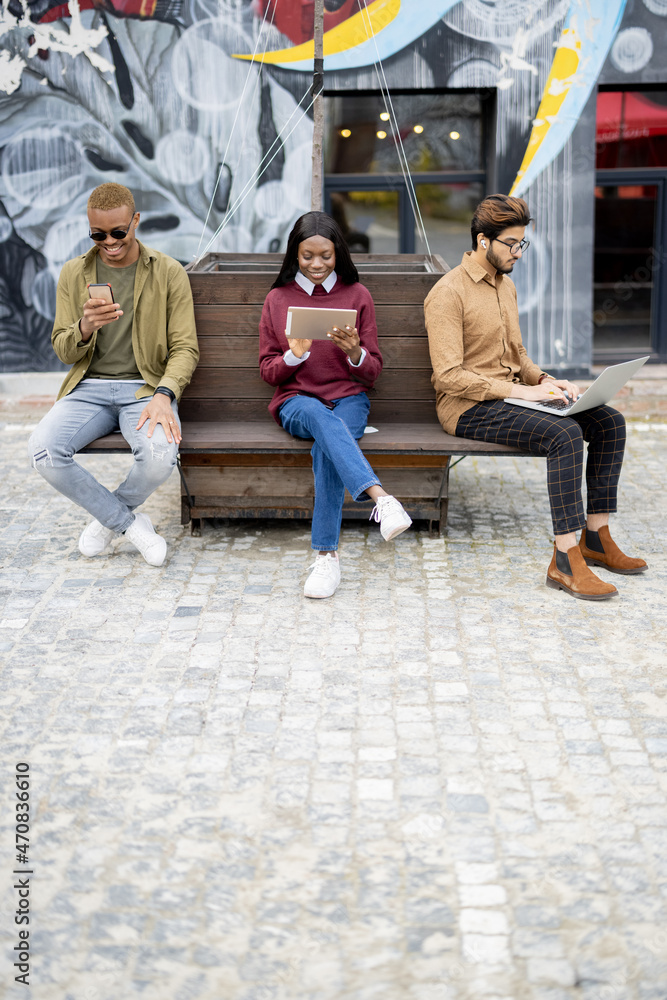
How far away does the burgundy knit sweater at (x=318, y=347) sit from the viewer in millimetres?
4988

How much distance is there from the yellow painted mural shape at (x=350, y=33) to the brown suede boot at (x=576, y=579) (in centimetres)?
530

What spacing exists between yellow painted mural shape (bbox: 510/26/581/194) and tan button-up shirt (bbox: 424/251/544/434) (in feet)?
12.1

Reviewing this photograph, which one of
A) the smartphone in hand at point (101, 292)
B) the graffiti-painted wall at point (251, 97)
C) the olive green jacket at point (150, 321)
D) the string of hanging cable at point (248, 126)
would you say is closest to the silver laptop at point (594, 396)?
the olive green jacket at point (150, 321)

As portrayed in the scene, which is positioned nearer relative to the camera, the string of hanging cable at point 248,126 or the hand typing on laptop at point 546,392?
the hand typing on laptop at point 546,392

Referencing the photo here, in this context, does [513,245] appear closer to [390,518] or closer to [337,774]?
[390,518]

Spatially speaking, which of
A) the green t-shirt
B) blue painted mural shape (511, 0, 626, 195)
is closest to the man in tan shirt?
the green t-shirt

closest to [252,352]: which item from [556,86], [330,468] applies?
[330,468]

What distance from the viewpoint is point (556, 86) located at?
816 centimetres

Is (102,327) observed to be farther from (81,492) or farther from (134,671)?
(134,671)

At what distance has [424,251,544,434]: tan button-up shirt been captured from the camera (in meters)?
4.91

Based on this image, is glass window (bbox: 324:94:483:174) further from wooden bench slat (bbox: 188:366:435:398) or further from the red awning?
wooden bench slat (bbox: 188:366:435:398)

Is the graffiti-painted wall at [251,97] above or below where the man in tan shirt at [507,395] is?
above

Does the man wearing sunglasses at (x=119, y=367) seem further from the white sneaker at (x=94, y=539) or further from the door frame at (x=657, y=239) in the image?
the door frame at (x=657, y=239)

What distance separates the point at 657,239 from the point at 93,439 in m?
5.81
